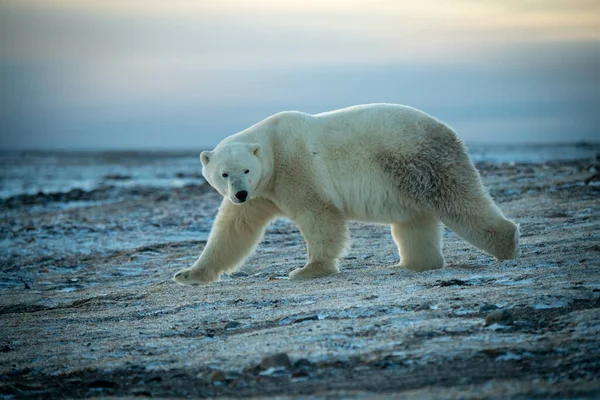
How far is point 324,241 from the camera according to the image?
228 inches

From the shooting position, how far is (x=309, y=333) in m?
3.69

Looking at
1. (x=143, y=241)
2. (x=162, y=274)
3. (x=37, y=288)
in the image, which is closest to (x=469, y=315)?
(x=162, y=274)

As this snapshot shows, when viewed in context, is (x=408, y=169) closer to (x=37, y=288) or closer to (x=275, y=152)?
(x=275, y=152)

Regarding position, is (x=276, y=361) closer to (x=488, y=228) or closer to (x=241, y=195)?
(x=241, y=195)

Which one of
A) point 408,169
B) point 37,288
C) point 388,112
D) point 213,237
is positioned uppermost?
point 388,112

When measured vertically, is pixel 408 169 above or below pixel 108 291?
above

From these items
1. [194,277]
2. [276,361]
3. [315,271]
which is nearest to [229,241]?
[194,277]

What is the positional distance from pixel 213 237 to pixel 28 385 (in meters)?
2.91

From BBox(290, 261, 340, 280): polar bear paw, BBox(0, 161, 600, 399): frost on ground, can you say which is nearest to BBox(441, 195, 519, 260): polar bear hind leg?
BBox(0, 161, 600, 399): frost on ground

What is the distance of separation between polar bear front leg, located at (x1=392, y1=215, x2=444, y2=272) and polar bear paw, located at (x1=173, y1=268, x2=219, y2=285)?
1.67 meters

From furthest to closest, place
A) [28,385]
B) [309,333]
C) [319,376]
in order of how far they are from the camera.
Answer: [309,333] → [28,385] → [319,376]

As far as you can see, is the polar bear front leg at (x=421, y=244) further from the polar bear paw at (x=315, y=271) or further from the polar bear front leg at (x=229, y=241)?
the polar bear front leg at (x=229, y=241)

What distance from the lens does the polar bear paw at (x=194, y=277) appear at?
6098 millimetres

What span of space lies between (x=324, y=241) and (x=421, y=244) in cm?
86
